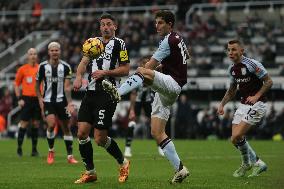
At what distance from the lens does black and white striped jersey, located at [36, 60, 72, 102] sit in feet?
60.3

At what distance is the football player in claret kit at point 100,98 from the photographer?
40.6 feet

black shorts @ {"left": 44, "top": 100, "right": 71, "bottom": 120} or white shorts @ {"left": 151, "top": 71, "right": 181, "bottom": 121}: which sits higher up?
white shorts @ {"left": 151, "top": 71, "right": 181, "bottom": 121}

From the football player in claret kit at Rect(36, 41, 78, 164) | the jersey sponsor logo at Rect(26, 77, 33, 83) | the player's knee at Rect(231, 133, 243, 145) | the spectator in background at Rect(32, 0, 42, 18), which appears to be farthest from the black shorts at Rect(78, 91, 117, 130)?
the spectator in background at Rect(32, 0, 42, 18)

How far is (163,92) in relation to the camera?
40.0 feet

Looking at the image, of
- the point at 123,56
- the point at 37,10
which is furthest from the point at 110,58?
the point at 37,10

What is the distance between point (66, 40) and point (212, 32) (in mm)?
8018

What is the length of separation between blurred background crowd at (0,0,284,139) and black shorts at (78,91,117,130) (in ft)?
66.6

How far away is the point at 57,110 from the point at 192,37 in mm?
20562

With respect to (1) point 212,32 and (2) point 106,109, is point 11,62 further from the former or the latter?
(2) point 106,109

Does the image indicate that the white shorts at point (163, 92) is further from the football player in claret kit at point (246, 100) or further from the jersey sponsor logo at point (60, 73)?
the jersey sponsor logo at point (60, 73)

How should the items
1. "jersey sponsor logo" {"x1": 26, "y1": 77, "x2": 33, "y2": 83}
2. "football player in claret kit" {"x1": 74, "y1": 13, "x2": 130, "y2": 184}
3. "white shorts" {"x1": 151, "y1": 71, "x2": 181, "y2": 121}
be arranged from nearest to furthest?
"white shorts" {"x1": 151, "y1": 71, "x2": 181, "y2": 121}, "football player in claret kit" {"x1": 74, "y1": 13, "x2": 130, "y2": 184}, "jersey sponsor logo" {"x1": 26, "y1": 77, "x2": 33, "y2": 83}

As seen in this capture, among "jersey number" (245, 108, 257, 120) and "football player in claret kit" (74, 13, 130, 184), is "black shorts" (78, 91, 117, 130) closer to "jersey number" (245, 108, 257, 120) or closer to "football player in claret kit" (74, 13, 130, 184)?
"football player in claret kit" (74, 13, 130, 184)

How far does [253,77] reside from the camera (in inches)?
561

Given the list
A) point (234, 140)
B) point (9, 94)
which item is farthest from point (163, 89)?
point (9, 94)
